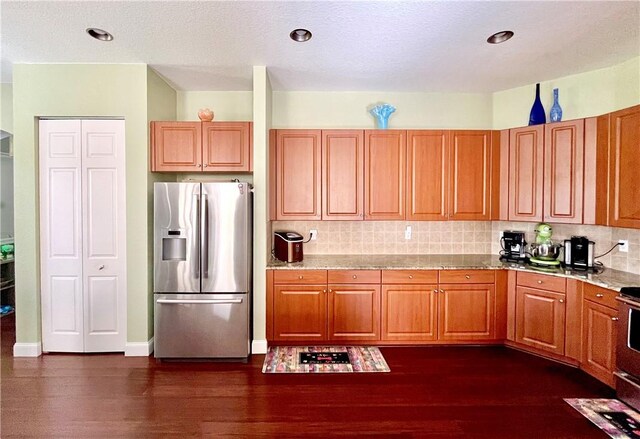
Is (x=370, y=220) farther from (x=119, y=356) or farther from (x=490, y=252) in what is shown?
(x=119, y=356)

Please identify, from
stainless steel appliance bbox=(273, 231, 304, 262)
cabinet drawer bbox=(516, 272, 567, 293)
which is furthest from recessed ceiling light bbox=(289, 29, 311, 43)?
cabinet drawer bbox=(516, 272, 567, 293)

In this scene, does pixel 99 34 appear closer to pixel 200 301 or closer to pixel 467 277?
pixel 200 301

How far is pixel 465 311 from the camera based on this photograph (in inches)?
136

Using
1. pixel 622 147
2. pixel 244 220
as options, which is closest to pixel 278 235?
pixel 244 220

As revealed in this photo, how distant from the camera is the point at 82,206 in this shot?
10.7ft

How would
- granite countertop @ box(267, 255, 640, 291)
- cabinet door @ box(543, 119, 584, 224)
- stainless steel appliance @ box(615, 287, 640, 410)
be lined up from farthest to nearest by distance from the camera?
1. cabinet door @ box(543, 119, 584, 224)
2. granite countertop @ box(267, 255, 640, 291)
3. stainless steel appliance @ box(615, 287, 640, 410)

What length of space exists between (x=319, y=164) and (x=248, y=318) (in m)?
1.73

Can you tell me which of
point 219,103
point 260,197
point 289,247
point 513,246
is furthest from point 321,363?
point 219,103

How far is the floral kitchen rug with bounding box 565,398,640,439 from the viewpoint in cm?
220

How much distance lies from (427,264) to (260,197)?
1.83 m

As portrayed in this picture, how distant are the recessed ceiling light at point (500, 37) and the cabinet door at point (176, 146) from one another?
8.74 ft

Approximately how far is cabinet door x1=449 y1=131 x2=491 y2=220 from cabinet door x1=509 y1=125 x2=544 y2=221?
226 millimetres

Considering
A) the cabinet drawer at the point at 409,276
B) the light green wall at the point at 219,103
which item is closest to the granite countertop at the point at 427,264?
the cabinet drawer at the point at 409,276

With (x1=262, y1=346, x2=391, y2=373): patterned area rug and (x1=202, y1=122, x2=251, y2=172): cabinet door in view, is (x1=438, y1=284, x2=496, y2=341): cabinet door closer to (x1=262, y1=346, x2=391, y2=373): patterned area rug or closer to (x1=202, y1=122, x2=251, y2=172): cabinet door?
(x1=262, y1=346, x2=391, y2=373): patterned area rug
